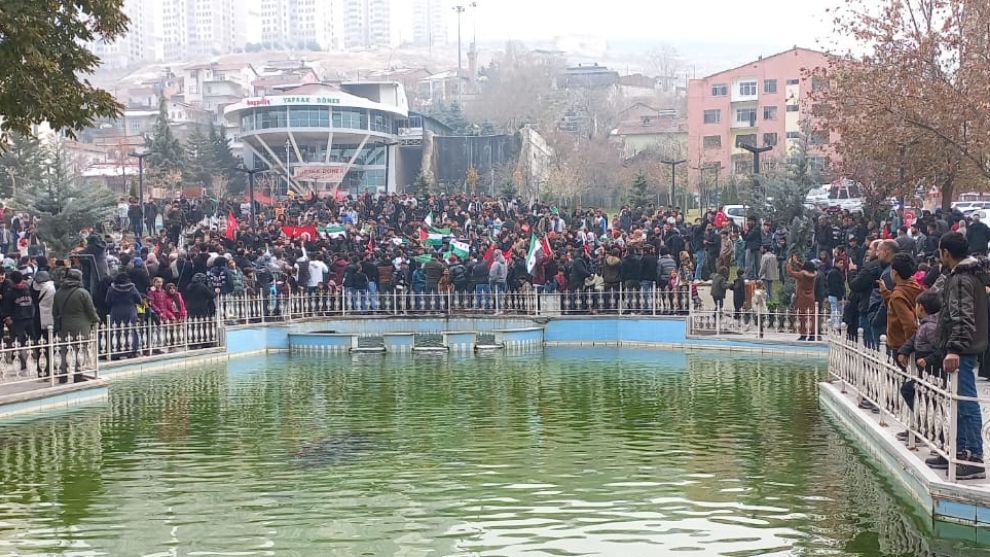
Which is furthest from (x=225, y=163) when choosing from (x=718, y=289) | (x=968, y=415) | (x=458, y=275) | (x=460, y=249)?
(x=968, y=415)

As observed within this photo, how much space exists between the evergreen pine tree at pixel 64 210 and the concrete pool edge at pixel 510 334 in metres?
8.21

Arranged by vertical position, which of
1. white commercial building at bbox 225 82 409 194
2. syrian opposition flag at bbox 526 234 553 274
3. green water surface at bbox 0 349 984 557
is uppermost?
white commercial building at bbox 225 82 409 194

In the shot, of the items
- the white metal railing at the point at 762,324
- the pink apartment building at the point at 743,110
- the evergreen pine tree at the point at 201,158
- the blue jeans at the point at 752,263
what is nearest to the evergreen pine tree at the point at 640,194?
the blue jeans at the point at 752,263

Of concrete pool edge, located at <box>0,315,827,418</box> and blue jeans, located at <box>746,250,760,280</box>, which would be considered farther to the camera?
blue jeans, located at <box>746,250,760,280</box>

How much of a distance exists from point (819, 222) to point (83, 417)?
60.1ft

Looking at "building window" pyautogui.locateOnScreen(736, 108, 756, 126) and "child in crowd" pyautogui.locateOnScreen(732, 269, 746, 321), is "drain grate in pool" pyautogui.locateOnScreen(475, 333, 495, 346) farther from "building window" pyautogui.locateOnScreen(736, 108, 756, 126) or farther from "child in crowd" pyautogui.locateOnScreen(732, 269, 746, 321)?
"building window" pyautogui.locateOnScreen(736, 108, 756, 126)

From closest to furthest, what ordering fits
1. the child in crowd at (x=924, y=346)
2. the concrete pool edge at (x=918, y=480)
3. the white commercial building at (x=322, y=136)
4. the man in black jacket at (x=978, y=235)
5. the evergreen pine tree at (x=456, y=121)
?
the concrete pool edge at (x=918, y=480)
the child in crowd at (x=924, y=346)
the man in black jacket at (x=978, y=235)
the white commercial building at (x=322, y=136)
the evergreen pine tree at (x=456, y=121)

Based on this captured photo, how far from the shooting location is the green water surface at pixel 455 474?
939 cm

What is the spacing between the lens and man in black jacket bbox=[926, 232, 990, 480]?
9156 millimetres

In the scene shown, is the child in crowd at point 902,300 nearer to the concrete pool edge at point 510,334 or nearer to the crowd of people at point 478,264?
the crowd of people at point 478,264

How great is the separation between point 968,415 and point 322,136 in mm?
95254

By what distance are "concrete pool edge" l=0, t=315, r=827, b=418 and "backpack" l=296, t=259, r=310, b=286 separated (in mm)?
1384

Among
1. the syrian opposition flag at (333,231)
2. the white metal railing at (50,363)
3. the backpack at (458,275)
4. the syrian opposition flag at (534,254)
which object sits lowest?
the white metal railing at (50,363)

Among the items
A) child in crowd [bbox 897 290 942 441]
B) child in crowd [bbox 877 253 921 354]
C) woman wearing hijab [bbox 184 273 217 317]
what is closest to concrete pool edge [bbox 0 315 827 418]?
woman wearing hijab [bbox 184 273 217 317]
